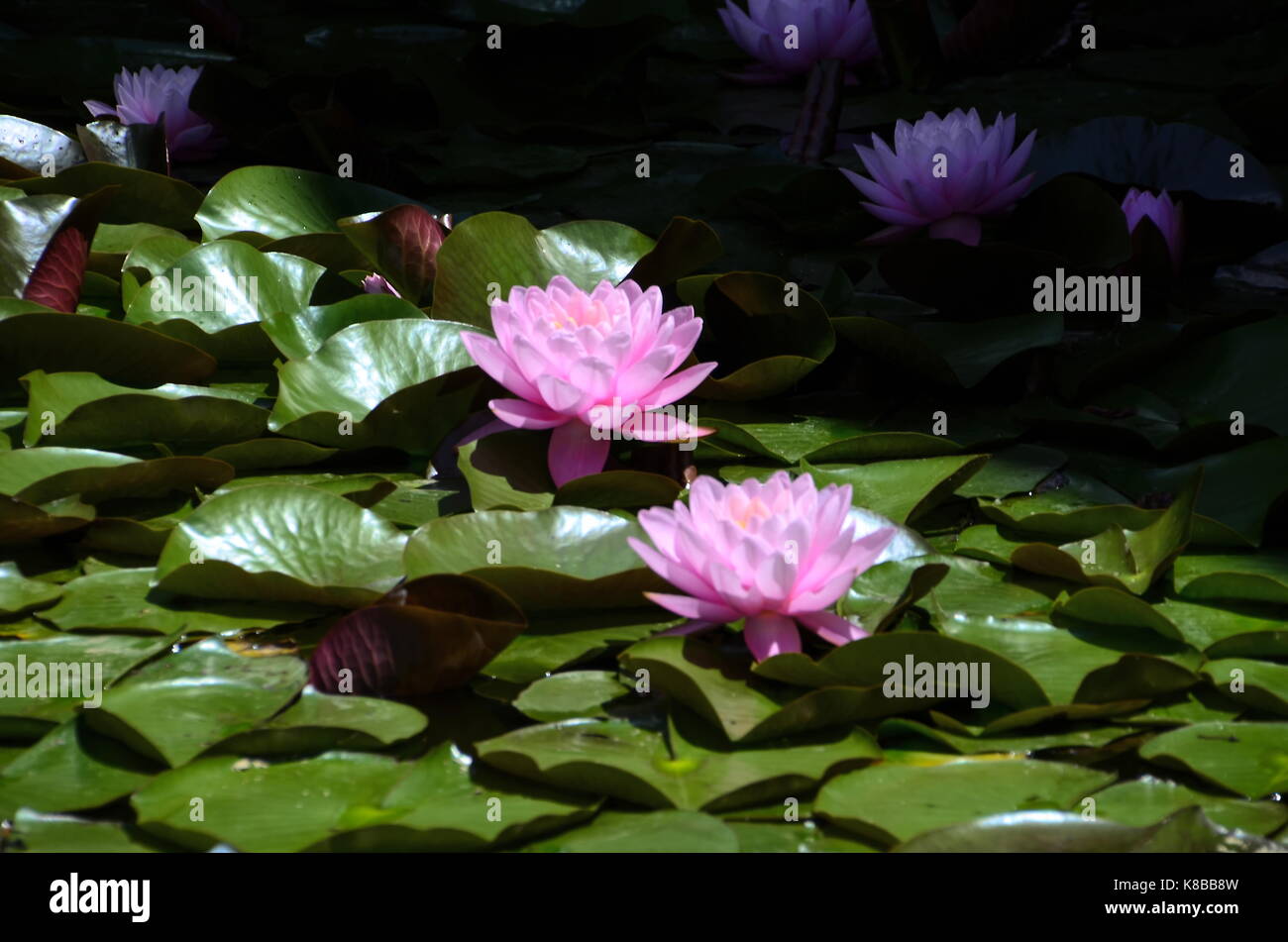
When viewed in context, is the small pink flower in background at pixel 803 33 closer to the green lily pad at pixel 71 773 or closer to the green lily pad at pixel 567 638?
the green lily pad at pixel 567 638

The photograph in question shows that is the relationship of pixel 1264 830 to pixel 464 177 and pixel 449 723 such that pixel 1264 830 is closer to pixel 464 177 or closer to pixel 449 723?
pixel 449 723

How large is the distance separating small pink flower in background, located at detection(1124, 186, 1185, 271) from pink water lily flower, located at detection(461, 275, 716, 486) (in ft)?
2.79

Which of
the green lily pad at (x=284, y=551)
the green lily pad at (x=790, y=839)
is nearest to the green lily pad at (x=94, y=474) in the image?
the green lily pad at (x=284, y=551)

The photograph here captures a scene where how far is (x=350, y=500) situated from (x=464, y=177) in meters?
1.15

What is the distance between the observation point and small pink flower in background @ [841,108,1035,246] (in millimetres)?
1813

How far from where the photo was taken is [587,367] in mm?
1263

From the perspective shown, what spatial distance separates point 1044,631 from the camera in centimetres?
111

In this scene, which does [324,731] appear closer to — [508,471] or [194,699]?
[194,699]

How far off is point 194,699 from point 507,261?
2.58 ft

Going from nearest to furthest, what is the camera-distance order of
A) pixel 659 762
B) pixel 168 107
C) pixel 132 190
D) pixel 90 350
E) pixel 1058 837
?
pixel 1058 837
pixel 659 762
pixel 90 350
pixel 132 190
pixel 168 107

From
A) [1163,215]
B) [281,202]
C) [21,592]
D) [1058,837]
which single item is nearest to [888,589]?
[1058,837]

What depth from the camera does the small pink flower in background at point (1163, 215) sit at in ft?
6.01

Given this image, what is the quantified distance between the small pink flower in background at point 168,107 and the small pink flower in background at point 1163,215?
5.42 feet
